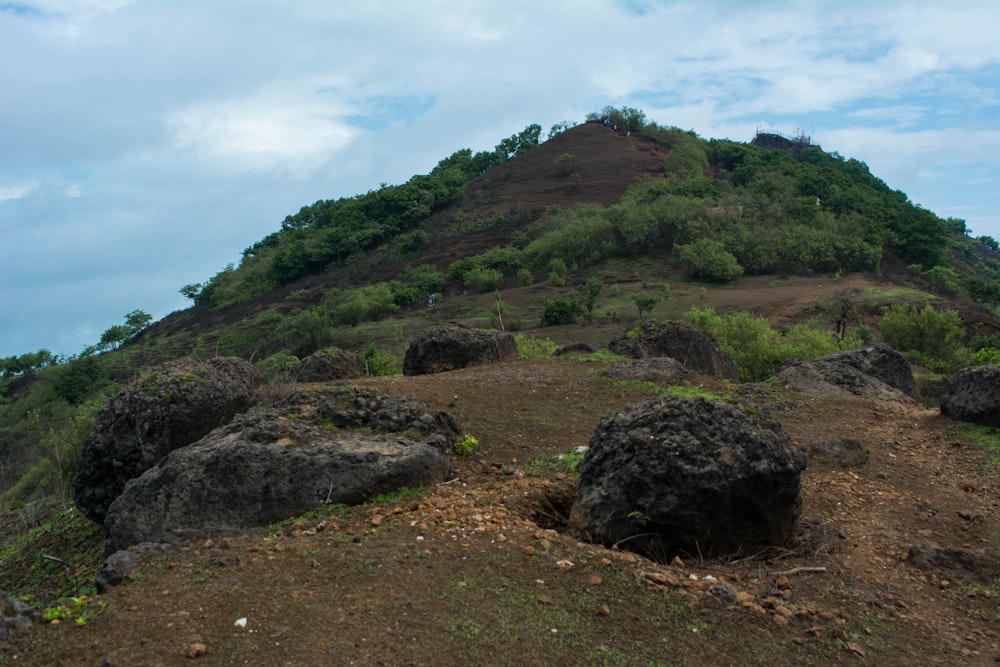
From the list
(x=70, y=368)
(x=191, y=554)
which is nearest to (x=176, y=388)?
(x=191, y=554)

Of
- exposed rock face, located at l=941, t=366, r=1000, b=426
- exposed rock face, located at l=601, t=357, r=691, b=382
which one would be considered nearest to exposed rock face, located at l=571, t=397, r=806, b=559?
exposed rock face, located at l=941, t=366, r=1000, b=426

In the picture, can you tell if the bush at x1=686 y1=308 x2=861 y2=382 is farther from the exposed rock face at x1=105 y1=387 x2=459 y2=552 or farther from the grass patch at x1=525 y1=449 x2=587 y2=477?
the exposed rock face at x1=105 y1=387 x2=459 y2=552

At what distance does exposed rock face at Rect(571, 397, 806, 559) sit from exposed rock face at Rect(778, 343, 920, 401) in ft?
25.8

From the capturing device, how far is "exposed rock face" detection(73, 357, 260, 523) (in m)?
9.07

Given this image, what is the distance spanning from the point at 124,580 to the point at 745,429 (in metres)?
5.17

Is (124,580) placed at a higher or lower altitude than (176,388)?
lower

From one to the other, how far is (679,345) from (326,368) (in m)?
7.70

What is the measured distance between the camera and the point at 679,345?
56.4 ft

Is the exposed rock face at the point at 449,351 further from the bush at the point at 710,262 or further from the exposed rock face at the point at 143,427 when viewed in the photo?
the bush at the point at 710,262

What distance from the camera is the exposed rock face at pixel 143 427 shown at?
907 centimetres

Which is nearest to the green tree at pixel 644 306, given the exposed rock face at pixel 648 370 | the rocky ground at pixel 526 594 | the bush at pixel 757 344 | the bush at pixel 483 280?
the bush at pixel 757 344

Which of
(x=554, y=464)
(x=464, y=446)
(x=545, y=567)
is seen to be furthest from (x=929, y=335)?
(x=545, y=567)

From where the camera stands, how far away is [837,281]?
55938 millimetres

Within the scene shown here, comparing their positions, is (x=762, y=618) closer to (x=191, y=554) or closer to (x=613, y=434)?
(x=613, y=434)
